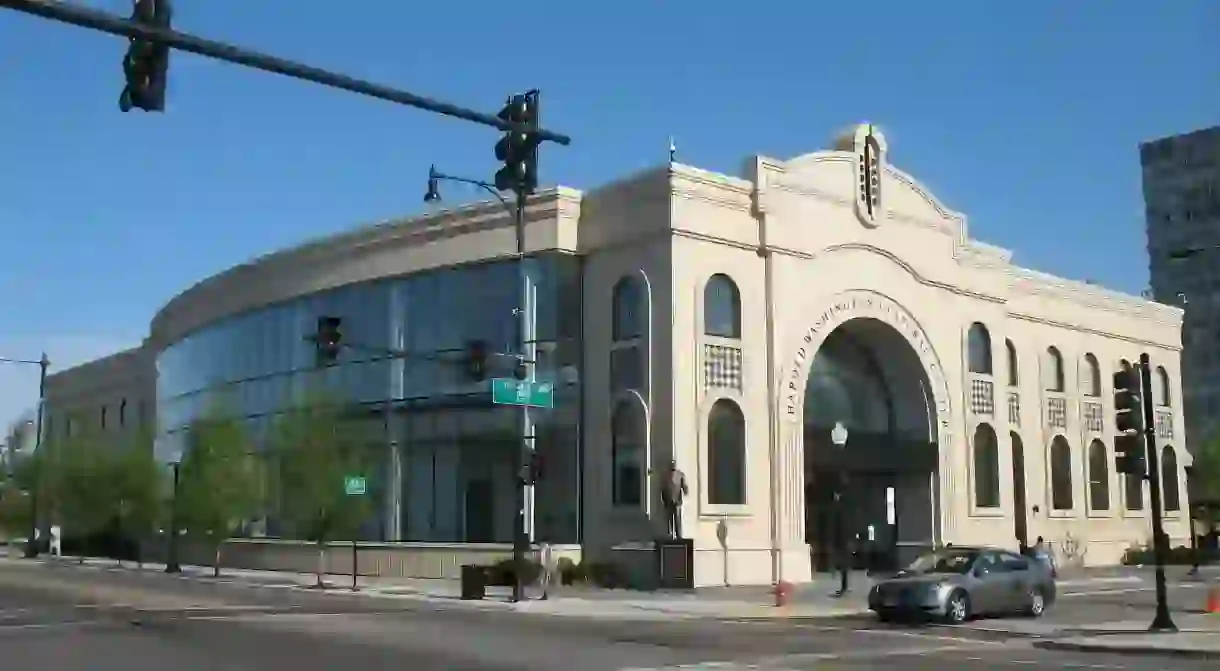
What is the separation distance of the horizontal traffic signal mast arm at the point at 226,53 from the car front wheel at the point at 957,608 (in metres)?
14.5

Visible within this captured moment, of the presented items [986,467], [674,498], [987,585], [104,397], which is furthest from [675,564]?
[104,397]

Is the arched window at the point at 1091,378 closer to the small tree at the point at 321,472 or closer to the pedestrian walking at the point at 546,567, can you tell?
the pedestrian walking at the point at 546,567

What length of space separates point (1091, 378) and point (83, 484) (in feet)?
152

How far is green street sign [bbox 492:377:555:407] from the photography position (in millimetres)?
31000

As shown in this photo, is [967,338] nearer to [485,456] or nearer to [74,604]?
[485,456]

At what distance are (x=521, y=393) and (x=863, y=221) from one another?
16.9 meters

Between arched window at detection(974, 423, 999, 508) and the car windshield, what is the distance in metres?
21.5

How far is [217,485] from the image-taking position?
47.0 meters

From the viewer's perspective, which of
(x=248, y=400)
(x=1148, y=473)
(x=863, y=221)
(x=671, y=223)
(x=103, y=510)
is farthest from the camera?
(x=103, y=510)

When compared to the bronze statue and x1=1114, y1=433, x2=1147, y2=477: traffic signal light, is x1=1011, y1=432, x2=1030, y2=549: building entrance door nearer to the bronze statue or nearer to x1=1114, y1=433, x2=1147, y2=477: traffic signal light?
the bronze statue

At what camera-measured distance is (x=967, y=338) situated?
157ft

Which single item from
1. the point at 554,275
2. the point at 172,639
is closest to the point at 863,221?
the point at 554,275

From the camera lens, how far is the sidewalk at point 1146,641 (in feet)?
64.2

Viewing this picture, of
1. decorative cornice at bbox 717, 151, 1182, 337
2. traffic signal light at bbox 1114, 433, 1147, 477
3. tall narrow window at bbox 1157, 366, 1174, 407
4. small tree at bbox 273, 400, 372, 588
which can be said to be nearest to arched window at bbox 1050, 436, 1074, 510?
decorative cornice at bbox 717, 151, 1182, 337
